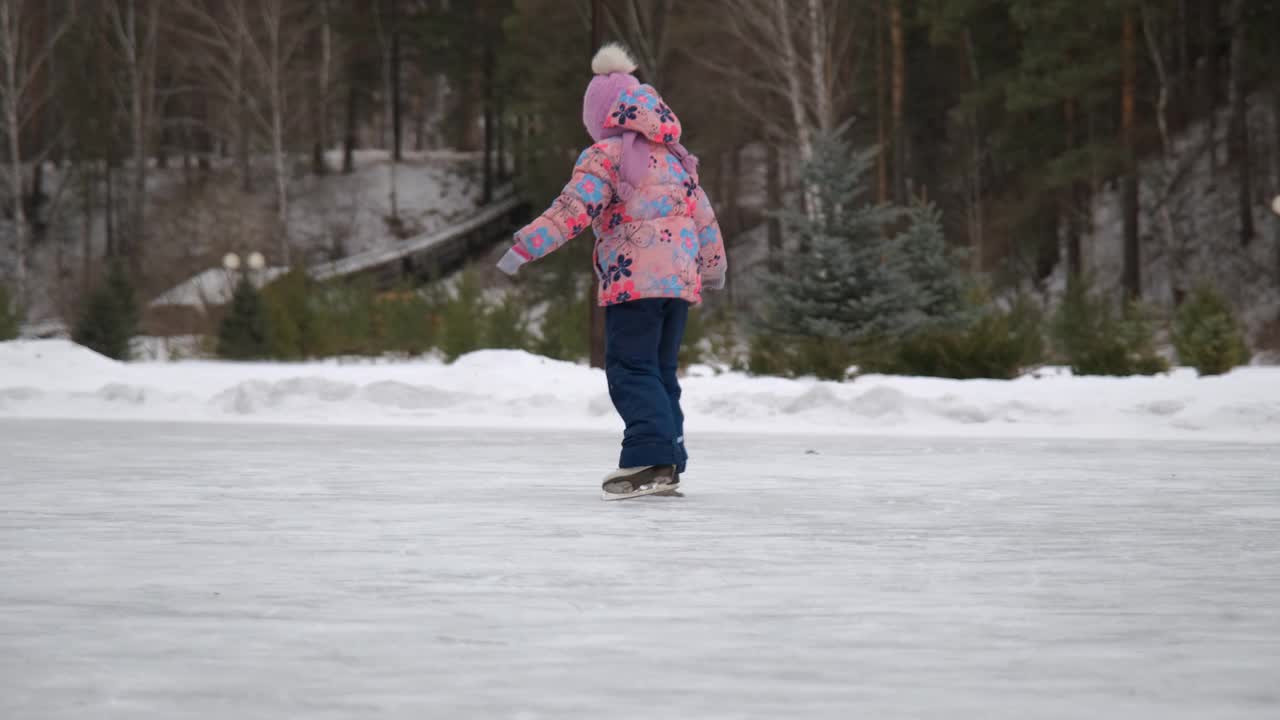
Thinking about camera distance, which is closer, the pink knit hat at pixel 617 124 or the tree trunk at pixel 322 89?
the pink knit hat at pixel 617 124

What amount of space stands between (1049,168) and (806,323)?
953 inches

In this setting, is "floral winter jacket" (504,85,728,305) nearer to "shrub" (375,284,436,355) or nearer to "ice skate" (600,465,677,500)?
"ice skate" (600,465,677,500)

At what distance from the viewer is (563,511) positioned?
23.2 feet

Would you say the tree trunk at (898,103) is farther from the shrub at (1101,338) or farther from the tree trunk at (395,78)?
the tree trunk at (395,78)

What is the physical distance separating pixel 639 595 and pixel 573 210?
10.6ft

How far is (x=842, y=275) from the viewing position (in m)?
18.3

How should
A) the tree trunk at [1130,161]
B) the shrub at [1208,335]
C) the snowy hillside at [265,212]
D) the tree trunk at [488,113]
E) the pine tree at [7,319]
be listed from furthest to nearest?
1. the tree trunk at [488,113]
2. the snowy hillside at [265,212]
3. the tree trunk at [1130,161]
4. the pine tree at [7,319]
5. the shrub at [1208,335]

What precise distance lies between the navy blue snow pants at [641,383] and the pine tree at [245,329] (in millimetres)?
17729

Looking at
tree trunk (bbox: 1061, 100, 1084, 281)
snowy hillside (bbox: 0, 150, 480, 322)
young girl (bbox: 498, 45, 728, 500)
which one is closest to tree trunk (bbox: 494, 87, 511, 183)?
snowy hillside (bbox: 0, 150, 480, 322)

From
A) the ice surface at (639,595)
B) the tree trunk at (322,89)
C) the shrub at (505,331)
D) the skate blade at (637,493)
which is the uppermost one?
the tree trunk at (322,89)

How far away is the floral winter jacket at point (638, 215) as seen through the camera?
300 inches

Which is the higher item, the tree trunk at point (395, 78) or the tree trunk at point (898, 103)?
the tree trunk at point (395, 78)

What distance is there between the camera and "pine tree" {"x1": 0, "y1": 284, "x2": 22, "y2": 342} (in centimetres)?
2559

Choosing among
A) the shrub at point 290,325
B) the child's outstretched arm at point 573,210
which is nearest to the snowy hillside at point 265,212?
the shrub at point 290,325
